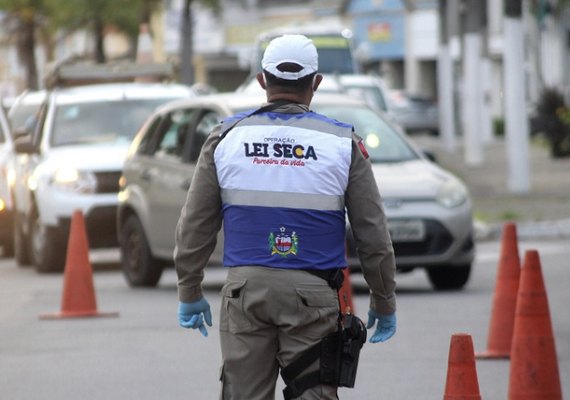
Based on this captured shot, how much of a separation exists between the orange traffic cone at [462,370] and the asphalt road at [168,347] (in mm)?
2313

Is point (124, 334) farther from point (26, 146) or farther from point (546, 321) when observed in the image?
point (26, 146)

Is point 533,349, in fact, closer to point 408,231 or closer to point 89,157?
point 408,231

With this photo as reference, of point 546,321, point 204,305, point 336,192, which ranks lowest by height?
point 546,321

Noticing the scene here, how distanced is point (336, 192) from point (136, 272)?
9.49 metres

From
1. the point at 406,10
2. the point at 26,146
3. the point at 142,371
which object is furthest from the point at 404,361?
the point at 406,10

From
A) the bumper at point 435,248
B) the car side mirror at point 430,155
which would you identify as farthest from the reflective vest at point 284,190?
the car side mirror at point 430,155

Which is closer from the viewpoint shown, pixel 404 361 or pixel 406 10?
pixel 404 361

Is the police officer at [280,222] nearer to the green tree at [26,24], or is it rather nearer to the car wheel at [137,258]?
the car wheel at [137,258]

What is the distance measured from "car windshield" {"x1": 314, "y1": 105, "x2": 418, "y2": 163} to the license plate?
1026 mm

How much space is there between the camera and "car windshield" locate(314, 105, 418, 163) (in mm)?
15016

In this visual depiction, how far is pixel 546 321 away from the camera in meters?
8.19

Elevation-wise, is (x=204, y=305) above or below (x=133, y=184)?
above

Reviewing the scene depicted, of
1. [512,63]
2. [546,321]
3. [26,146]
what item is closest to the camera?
[546,321]

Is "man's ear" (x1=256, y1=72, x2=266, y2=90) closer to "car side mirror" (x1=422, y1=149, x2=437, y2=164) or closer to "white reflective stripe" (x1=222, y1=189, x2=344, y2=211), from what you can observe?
"white reflective stripe" (x1=222, y1=189, x2=344, y2=211)
